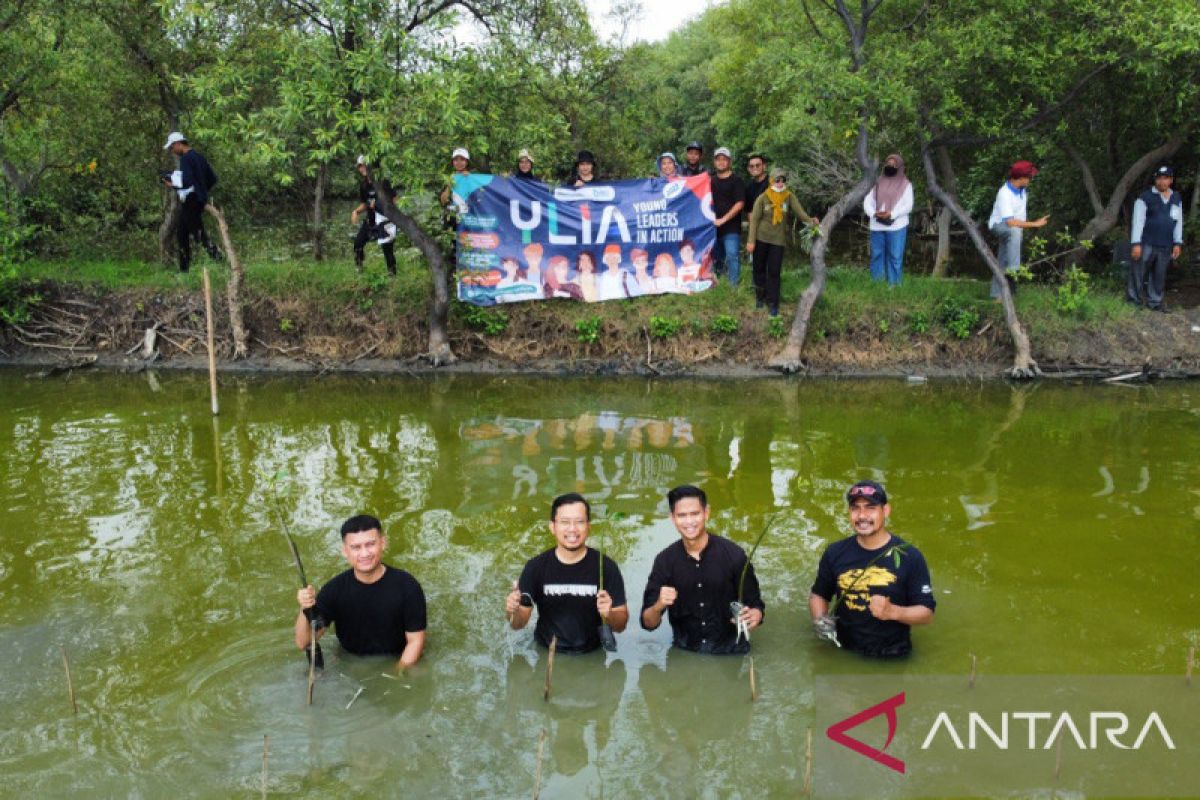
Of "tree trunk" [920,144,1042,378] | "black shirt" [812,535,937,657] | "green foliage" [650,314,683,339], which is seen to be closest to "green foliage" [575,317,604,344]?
"green foliage" [650,314,683,339]

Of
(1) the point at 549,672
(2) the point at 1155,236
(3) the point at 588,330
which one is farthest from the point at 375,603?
(2) the point at 1155,236

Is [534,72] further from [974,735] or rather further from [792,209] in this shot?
[974,735]

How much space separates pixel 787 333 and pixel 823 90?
351cm

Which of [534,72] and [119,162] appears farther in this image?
[119,162]

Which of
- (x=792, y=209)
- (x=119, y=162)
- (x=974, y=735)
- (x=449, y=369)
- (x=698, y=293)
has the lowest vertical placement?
(x=974, y=735)

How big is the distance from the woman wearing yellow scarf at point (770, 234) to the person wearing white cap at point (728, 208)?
41cm

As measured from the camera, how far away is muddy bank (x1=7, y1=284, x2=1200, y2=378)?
49.4ft

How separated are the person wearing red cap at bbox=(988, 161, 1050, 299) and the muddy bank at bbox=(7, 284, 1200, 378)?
1.07 m

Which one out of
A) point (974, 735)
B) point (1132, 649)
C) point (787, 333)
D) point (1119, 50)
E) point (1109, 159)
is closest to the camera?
point (974, 735)

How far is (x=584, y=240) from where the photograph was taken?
15.7 m

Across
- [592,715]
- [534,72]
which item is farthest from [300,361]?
[592,715]

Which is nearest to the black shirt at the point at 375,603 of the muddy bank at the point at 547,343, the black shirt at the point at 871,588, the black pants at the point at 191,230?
the black shirt at the point at 871,588

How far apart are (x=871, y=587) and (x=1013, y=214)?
33.5ft

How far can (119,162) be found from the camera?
17750 mm
